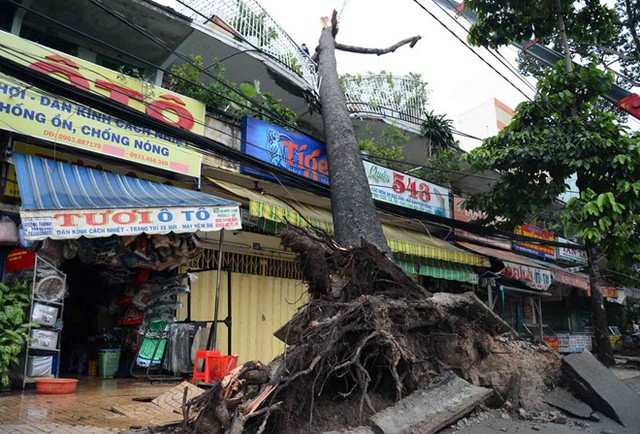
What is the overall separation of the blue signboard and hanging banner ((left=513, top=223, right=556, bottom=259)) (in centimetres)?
827

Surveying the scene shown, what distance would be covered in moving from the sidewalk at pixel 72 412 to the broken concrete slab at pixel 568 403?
4346 millimetres

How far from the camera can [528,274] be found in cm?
1260

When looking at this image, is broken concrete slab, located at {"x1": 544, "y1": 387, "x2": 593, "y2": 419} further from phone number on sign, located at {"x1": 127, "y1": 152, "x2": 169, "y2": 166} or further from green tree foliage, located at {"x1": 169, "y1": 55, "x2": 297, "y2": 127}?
phone number on sign, located at {"x1": 127, "y1": 152, "x2": 169, "y2": 166}

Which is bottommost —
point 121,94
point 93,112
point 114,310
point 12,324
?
point 12,324

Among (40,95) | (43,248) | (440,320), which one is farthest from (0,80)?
(440,320)

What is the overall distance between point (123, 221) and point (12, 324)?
72.2 inches

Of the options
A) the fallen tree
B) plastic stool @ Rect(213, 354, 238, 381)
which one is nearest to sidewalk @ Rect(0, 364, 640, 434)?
the fallen tree

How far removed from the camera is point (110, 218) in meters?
5.62

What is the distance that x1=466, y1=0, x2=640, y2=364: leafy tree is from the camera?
848cm

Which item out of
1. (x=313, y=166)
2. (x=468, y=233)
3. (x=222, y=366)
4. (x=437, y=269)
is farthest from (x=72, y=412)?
(x=468, y=233)

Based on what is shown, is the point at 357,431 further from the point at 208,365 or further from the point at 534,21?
the point at 534,21

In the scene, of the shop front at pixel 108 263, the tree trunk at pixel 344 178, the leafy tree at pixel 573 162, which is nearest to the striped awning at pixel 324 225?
the tree trunk at pixel 344 178

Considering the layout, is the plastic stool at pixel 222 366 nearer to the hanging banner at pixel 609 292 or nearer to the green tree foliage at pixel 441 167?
the green tree foliage at pixel 441 167

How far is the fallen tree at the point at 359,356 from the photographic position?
12.3 ft
